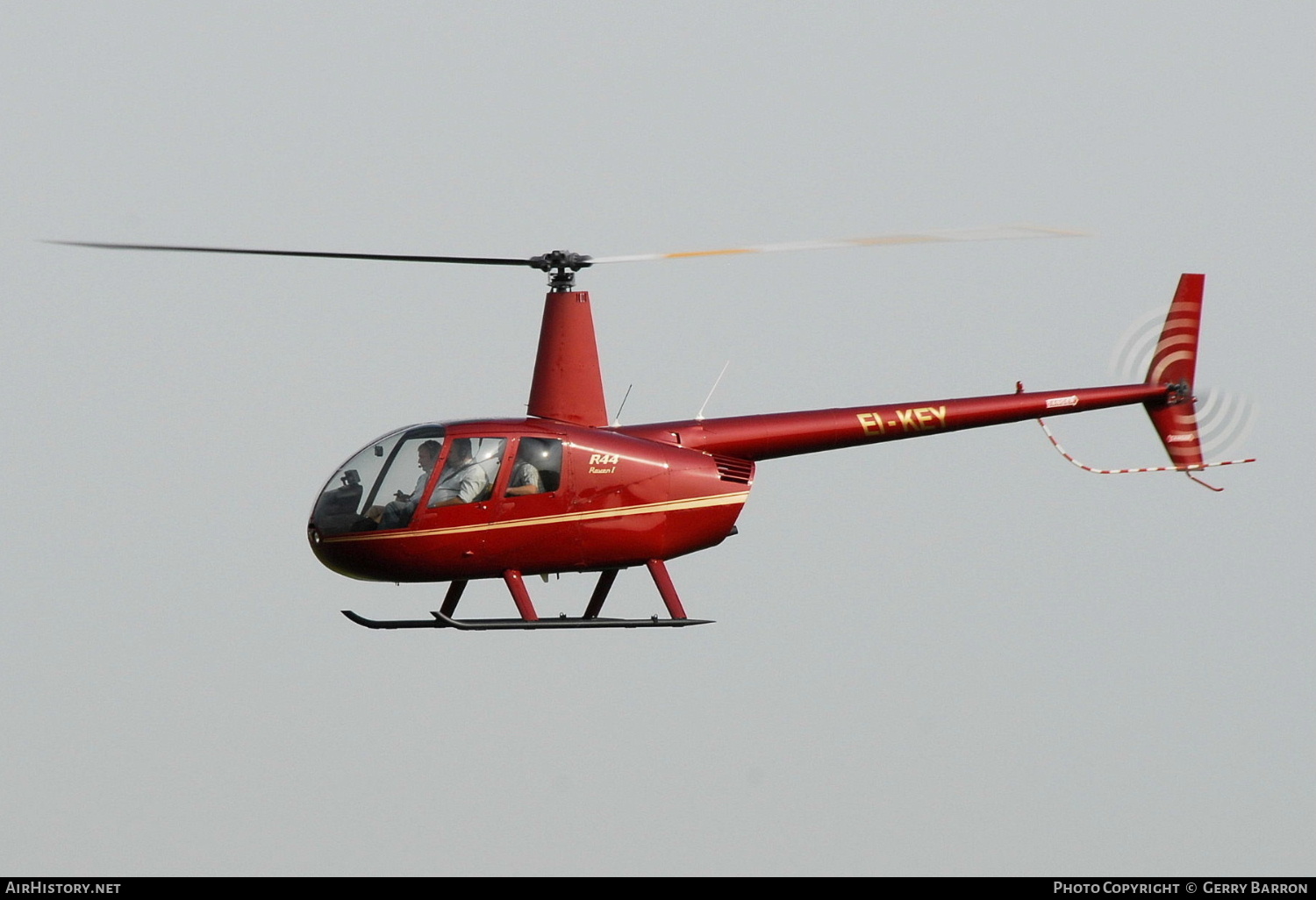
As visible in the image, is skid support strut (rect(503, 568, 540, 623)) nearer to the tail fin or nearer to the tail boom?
the tail boom

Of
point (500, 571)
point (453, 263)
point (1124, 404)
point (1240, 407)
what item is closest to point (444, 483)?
point (500, 571)

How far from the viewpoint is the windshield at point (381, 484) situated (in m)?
18.4

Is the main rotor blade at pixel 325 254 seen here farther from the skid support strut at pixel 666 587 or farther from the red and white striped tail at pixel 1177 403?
the red and white striped tail at pixel 1177 403

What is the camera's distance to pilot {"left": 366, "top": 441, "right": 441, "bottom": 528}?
723 inches

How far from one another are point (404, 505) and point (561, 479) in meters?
1.56

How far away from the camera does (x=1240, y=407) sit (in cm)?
2227

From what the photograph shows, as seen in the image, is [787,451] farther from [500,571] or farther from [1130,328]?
[1130,328]

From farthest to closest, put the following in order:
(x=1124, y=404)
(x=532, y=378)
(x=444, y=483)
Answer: (x=1124, y=404) → (x=532, y=378) → (x=444, y=483)

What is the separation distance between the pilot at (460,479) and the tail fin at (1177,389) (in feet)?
27.2

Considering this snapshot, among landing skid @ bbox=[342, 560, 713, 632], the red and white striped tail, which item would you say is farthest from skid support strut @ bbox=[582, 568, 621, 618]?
the red and white striped tail

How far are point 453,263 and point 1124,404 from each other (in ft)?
26.3

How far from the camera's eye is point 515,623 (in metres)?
18.4

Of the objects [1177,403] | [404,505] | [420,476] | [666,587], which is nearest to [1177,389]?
[1177,403]

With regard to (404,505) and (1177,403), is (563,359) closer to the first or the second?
(404,505)
